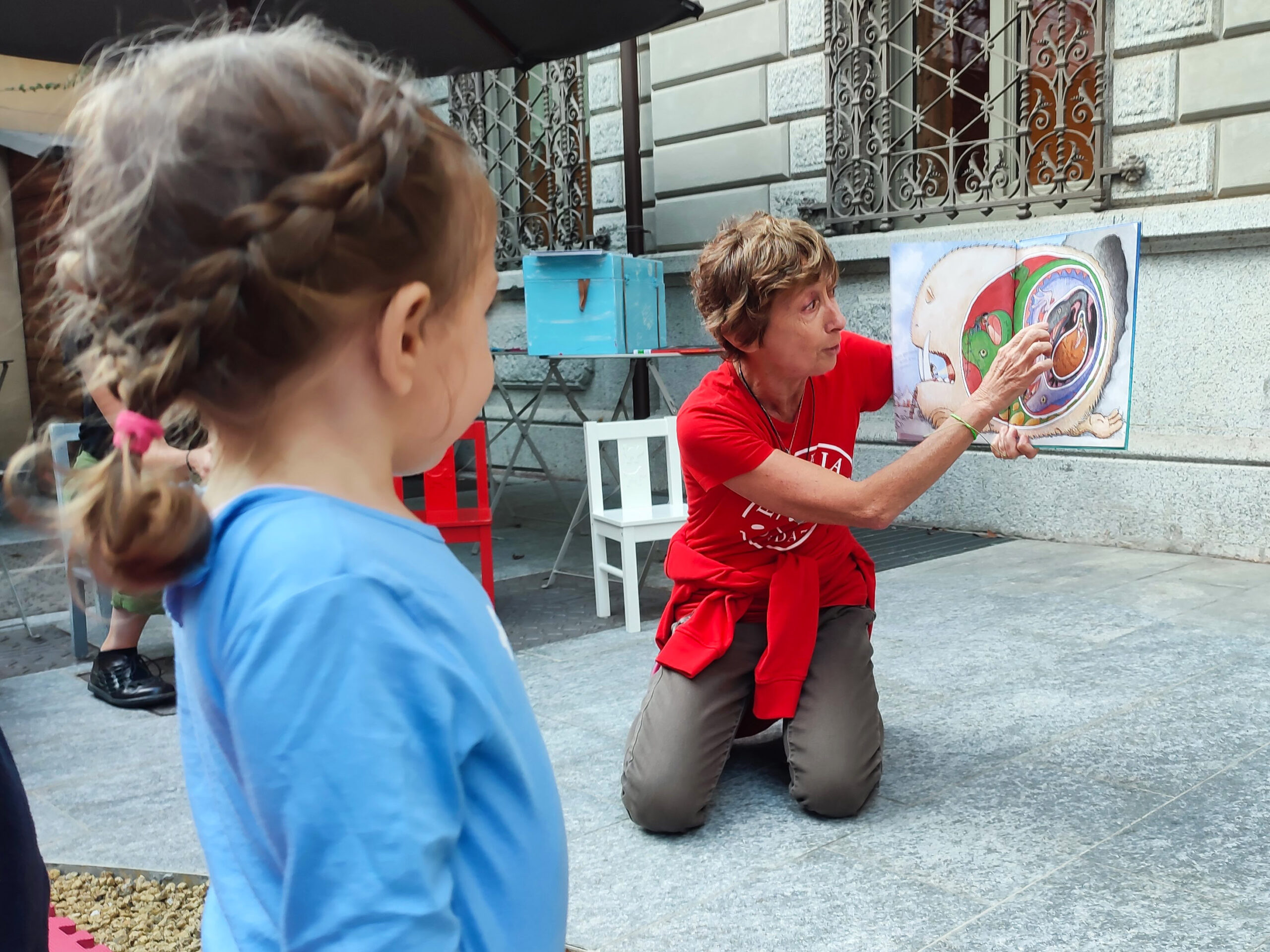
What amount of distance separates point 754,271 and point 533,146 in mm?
7189

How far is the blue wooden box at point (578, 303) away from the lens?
6312 millimetres

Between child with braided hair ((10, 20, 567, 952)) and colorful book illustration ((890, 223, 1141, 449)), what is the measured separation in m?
2.30

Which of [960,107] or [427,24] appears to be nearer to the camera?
[427,24]

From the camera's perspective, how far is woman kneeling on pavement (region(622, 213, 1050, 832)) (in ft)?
9.37

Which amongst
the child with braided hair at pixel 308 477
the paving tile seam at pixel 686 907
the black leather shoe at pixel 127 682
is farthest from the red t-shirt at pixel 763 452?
the black leather shoe at pixel 127 682

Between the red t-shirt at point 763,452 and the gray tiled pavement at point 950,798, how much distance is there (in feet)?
2.02

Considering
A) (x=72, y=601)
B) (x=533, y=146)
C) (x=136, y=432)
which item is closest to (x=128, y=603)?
(x=72, y=601)

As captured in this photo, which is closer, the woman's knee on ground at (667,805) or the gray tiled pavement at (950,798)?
the gray tiled pavement at (950,798)

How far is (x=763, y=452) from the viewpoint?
286 cm

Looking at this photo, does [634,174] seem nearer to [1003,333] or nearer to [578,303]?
[578,303]

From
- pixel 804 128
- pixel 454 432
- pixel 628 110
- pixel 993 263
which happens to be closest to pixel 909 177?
pixel 804 128

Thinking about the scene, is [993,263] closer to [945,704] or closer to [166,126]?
[945,704]

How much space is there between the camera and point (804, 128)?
7.54 metres

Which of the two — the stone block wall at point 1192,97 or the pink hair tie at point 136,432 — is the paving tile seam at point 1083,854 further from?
the stone block wall at point 1192,97
